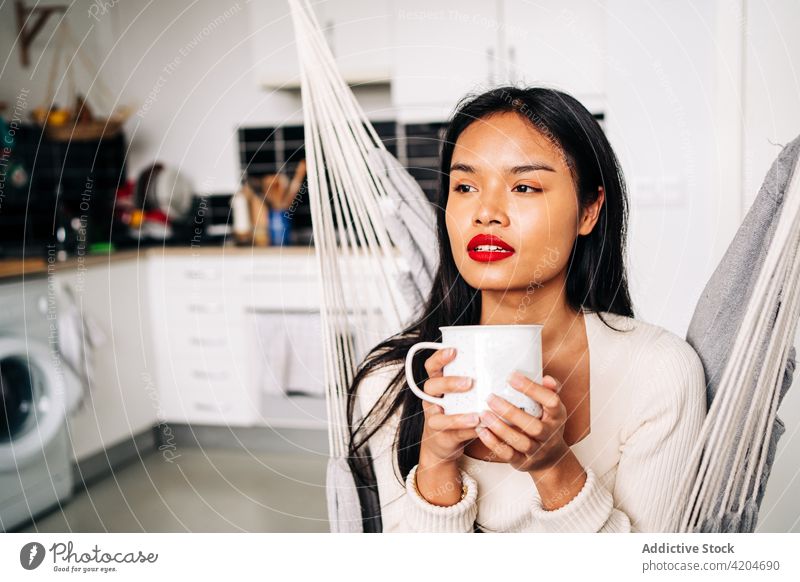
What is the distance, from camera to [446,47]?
1867 mm

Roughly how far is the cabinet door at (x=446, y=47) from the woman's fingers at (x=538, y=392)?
1.22 meters

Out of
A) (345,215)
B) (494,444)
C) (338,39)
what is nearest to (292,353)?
(338,39)

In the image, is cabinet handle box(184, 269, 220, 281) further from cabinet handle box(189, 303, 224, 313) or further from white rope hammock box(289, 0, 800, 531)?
white rope hammock box(289, 0, 800, 531)

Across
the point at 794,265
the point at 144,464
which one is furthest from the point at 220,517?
the point at 794,265

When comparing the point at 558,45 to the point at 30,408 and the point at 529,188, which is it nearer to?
the point at 529,188

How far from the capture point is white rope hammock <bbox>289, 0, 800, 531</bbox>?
27.9 inches

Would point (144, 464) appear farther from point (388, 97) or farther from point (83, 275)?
point (388, 97)

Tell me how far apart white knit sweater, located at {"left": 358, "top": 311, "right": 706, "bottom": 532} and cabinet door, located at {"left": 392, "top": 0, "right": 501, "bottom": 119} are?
1.08m

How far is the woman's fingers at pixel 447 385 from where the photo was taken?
643 millimetres

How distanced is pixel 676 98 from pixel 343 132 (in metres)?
0.88

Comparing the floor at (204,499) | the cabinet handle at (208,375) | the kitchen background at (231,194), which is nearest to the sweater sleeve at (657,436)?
the kitchen background at (231,194)

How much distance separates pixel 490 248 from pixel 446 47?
4.01ft

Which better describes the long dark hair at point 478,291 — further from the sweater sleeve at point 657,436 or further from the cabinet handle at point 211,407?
the cabinet handle at point 211,407

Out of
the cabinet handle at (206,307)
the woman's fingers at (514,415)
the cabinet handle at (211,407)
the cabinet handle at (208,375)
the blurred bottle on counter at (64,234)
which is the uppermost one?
the blurred bottle on counter at (64,234)
